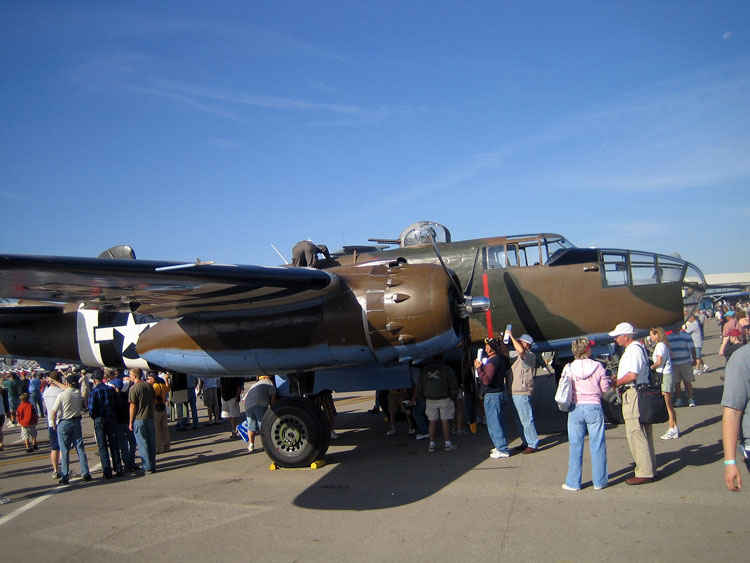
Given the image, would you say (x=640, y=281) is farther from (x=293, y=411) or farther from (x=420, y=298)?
(x=293, y=411)

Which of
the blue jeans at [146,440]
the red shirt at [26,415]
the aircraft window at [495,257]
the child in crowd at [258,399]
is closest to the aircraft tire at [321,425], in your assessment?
the child in crowd at [258,399]

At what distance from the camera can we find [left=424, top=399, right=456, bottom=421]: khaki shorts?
29.0 ft

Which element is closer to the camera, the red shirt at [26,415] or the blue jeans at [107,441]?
the blue jeans at [107,441]

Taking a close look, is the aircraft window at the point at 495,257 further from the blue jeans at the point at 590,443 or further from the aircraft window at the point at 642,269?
the blue jeans at the point at 590,443

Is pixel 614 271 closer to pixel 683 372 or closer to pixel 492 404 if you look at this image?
pixel 683 372

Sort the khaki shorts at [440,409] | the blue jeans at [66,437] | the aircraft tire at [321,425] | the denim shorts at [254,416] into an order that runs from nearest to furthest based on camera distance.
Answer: the aircraft tire at [321,425]
the blue jeans at [66,437]
the khaki shorts at [440,409]
the denim shorts at [254,416]

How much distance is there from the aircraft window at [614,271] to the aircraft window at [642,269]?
0.15 metres

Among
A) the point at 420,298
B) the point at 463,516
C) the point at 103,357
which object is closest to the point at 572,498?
the point at 463,516

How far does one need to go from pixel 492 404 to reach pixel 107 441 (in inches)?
261

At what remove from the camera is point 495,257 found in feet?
34.8

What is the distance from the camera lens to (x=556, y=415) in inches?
458

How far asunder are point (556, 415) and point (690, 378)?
283 centimetres

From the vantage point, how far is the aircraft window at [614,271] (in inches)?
387

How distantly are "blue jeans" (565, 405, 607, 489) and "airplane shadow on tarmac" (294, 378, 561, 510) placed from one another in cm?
135
